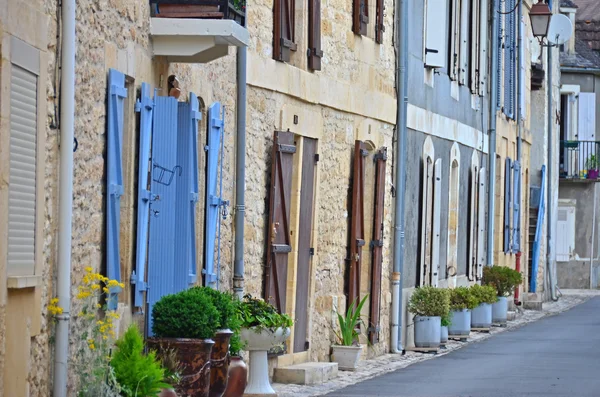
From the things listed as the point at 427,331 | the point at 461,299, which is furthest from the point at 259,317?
the point at 461,299

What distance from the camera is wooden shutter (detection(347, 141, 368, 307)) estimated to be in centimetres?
1655

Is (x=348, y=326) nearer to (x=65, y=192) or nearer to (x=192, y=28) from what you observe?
(x=192, y=28)

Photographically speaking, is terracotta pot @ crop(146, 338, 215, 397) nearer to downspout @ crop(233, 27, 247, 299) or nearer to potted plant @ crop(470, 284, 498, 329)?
downspout @ crop(233, 27, 247, 299)

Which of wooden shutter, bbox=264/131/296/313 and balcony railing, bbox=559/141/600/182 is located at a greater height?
balcony railing, bbox=559/141/600/182

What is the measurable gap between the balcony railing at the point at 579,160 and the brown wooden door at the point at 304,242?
930 inches

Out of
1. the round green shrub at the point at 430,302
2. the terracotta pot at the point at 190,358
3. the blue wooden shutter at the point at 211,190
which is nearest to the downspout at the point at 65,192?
the terracotta pot at the point at 190,358

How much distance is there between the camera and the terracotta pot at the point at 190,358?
10055 millimetres

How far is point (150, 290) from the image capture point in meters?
10.7

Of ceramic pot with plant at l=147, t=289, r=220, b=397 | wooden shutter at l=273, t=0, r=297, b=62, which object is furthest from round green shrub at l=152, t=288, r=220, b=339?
wooden shutter at l=273, t=0, r=297, b=62

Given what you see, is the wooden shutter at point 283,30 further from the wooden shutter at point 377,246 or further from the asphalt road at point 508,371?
the wooden shutter at point 377,246

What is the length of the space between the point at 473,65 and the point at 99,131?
14.7m

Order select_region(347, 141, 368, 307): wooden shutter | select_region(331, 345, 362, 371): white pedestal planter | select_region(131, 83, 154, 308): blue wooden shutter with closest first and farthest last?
select_region(131, 83, 154, 308): blue wooden shutter → select_region(331, 345, 362, 371): white pedestal planter → select_region(347, 141, 368, 307): wooden shutter

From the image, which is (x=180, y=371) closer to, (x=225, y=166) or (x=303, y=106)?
(x=225, y=166)

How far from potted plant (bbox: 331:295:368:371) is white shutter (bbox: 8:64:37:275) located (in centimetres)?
738
